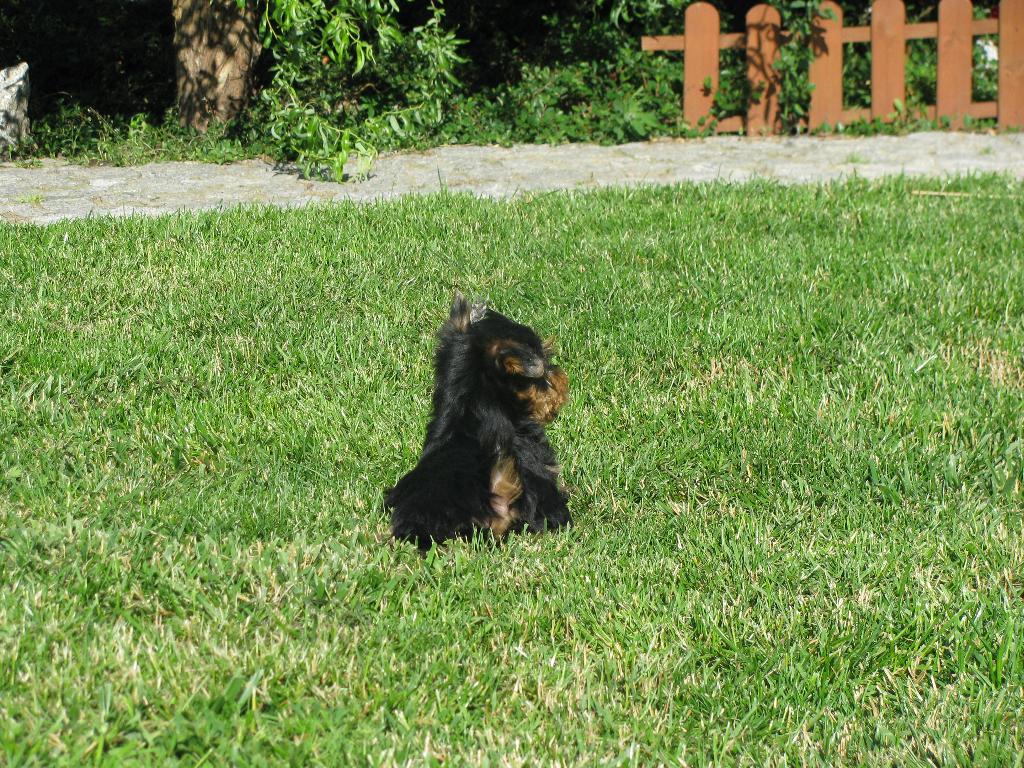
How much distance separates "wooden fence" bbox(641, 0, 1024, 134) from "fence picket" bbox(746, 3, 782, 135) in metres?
0.01

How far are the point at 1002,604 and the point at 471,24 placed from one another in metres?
12.8

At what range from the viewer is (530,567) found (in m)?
4.00

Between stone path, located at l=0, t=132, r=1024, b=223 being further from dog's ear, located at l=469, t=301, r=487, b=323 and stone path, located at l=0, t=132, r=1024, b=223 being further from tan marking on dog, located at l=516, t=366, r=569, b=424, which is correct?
tan marking on dog, located at l=516, t=366, r=569, b=424

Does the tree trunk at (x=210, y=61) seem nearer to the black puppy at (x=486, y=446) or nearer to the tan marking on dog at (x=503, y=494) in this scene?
the black puppy at (x=486, y=446)

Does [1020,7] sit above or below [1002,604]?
above

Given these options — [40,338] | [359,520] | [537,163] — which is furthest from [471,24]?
[359,520]

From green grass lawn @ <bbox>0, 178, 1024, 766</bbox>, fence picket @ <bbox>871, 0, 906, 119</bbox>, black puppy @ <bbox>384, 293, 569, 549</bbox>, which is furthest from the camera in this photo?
fence picket @ <bbox>871, 0, 906, 119</bbox>

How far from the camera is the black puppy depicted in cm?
404

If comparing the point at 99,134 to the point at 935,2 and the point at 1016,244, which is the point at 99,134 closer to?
the point at 1016,244

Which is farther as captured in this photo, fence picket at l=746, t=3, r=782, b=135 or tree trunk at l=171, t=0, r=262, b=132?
fence picket at l=746, t=3, r=782, b=135

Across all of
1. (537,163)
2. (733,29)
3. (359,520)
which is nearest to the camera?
(359,520)

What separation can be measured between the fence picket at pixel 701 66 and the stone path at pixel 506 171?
50cm

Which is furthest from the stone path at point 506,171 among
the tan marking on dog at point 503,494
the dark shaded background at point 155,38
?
the tan marking on dog at point 503,494

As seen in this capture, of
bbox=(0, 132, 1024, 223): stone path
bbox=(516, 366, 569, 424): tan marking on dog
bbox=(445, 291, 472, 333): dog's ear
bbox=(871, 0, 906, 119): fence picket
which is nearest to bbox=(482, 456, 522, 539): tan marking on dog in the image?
bbox=(516, 366, 569, 424): tan marking on dog
